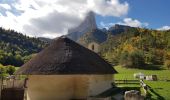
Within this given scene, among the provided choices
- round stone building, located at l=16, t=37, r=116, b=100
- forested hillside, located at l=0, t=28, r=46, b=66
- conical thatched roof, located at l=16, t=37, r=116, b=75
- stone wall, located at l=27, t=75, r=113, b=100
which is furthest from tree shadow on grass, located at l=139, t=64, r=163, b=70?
forested hillside, located at l=0, t=28, r=46, b=66

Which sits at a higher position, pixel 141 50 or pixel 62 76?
pixel 141 50

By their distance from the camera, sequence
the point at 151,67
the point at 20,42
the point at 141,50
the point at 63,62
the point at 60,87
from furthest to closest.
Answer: the point at 20,42, the point at 141,50, the point at 151,67, the point at 63,62, the point at 60,87

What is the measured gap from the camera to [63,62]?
66.4 ft

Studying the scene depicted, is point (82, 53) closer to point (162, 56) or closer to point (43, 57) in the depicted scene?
point (43, 57)

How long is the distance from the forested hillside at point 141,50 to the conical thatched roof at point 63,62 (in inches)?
2521

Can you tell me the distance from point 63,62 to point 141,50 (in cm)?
8605

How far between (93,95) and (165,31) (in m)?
120

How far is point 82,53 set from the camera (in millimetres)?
22016

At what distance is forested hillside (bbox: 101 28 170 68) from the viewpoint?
86.6 metres

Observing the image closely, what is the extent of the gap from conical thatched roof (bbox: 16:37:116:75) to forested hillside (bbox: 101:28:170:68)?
64.0 meters

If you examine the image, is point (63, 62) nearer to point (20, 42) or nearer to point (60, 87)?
point (60, 87)

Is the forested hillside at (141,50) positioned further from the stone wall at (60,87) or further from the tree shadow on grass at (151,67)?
the stone wall at (60,87)

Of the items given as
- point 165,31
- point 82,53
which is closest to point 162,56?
point 165,31

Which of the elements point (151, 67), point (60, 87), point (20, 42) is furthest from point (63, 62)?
point (20, 42)
